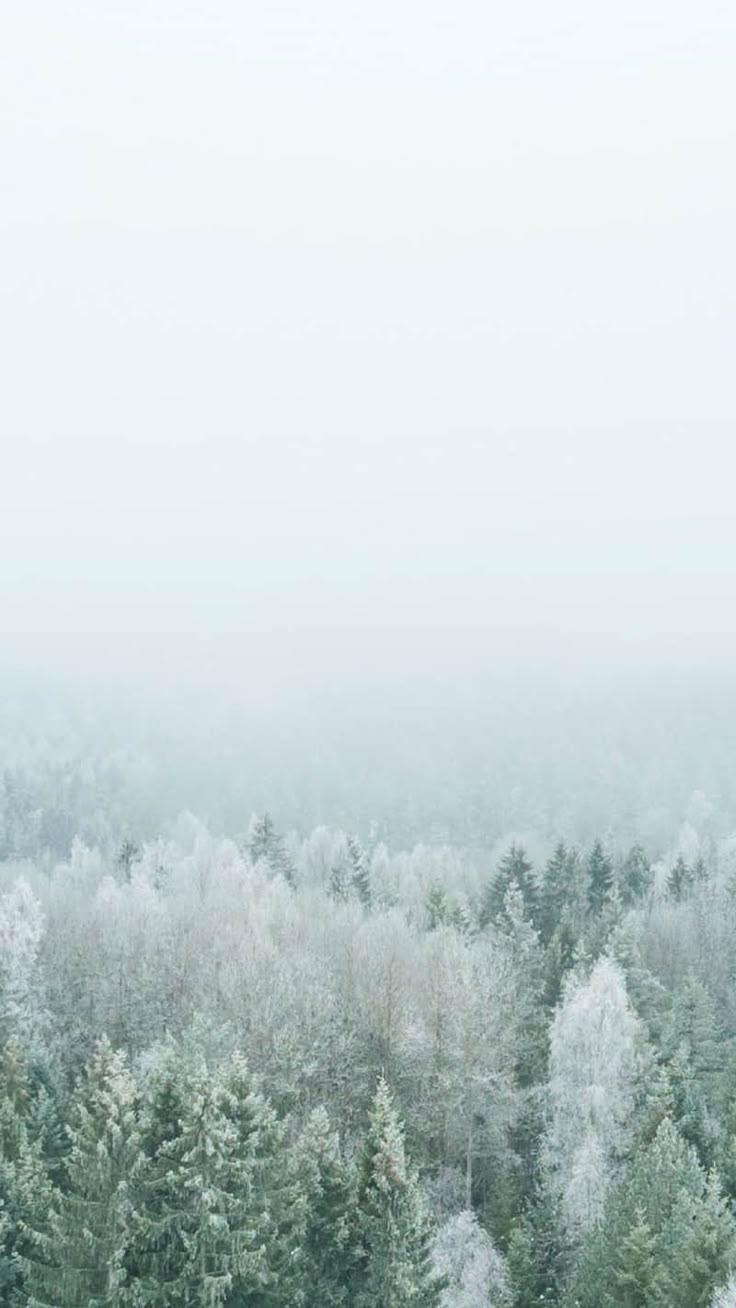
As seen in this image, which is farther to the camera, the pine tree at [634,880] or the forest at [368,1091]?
the pine tree at [634,880]

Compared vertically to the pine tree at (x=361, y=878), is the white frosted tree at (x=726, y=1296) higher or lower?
higher

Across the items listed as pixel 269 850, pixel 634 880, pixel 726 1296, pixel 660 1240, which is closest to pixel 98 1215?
pixel 660 1240

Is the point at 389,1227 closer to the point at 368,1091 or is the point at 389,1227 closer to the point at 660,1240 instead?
the point at 660,1240

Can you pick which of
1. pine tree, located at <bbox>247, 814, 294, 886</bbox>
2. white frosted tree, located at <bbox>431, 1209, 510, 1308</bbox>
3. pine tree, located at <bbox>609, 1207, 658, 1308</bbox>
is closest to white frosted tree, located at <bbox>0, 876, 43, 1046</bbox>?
white frosted tree, located at <bbox>431, 1209, 510, 1308</bbox>

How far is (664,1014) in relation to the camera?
57.3m

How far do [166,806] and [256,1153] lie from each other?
152 m

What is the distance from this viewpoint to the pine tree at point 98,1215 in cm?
3038

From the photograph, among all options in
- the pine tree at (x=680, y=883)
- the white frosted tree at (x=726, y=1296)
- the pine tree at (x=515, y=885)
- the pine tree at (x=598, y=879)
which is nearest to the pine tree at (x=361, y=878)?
the pine tree at (x=515, y=885)

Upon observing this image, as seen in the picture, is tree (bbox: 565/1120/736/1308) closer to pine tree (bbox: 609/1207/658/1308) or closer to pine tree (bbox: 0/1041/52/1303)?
pine tree (bbox: 609/1207/658/1308)

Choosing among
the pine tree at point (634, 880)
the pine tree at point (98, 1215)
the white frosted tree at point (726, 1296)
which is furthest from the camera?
the pine tree at point (634, 880)

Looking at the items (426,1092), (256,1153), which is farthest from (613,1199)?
(426,1092)

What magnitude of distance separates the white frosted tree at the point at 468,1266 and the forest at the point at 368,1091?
140mm

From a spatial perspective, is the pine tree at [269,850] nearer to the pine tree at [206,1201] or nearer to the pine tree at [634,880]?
the pine tree at [634,880]

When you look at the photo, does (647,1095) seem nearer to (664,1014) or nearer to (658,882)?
(664,1014)
